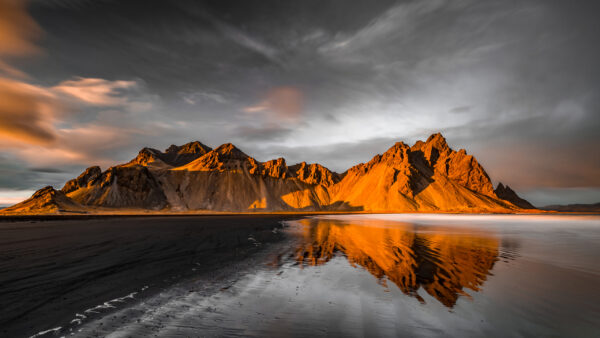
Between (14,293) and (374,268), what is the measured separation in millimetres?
14729

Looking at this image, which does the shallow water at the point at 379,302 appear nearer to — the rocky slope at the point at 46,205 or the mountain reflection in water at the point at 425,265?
the mountain reflection in water at the point at 425,265

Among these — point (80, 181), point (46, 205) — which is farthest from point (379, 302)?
point (80, 181)

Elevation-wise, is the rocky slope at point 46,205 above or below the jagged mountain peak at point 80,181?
below

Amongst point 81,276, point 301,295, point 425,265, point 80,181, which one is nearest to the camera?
point 301,295

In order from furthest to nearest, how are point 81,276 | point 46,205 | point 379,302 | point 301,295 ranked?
point 46,205
point 81,276
point 301,295
point 379,302

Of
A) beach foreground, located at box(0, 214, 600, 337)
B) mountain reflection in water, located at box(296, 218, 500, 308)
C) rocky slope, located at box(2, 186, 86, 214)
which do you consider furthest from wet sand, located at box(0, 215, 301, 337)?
rocky slope, located at box(2, 186, 86, 214)

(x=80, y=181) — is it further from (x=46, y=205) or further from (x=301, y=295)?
(x=301, y=295)

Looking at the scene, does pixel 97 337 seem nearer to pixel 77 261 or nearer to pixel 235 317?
pixel 235 317

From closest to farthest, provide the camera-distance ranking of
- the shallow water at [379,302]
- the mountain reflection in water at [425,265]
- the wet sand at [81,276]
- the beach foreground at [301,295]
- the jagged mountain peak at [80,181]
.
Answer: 1. the shallow water at [379,302]
2. the beach foreground at [301,295]
3. the wet sand at [81,276]
4. the mountain reflection in water at [425,265]
5. the jagged mountain peak at [80,181]

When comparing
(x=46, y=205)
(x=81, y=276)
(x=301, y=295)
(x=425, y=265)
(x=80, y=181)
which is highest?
(x=80, y=181)

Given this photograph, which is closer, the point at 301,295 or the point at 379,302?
the point at 379,302

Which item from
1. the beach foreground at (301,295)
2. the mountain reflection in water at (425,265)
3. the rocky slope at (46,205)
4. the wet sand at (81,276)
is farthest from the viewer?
the rocky slope at (46,205)

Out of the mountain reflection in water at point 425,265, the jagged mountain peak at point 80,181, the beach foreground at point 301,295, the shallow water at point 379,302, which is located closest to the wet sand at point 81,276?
the beach foreground at point 301,295

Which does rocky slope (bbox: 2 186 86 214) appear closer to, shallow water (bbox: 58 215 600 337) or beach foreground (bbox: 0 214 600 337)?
beach foreground (bbox: 0 214 600 337)
